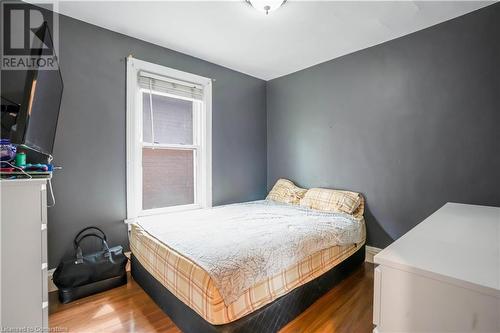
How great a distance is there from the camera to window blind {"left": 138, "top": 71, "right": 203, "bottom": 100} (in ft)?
8.64

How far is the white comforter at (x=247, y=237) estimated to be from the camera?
56.5 inches

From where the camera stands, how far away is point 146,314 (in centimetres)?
180

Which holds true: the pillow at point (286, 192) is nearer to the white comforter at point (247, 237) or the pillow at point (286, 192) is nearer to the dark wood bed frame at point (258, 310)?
the white comforter at point (247, 237)

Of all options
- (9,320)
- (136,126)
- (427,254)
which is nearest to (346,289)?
(427,254)

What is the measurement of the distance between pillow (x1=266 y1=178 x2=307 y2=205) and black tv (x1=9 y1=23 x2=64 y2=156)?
8.37 ft

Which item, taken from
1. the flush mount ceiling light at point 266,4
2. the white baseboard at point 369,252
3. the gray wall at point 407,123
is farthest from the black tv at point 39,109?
the white baseboard at point 369,252

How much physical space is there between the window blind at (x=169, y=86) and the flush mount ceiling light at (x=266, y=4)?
1.29m

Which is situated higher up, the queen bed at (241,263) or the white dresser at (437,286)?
the white dresser at (437,286)

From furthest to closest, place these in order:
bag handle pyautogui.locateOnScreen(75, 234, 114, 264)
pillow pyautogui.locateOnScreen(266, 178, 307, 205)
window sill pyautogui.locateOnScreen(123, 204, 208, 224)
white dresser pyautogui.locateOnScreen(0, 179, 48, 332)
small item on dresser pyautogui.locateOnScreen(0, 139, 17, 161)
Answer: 1. pillow pyautogui.locateOnScreen(266, 178, 307, 205)
2. window sill pyautogui.locateOnScreen(123, 204, 208, 224)
3. bag handle pyautogui.locateOnScreen(75, 234, 114, 264)
4. small item on dresser pyautogui.locateOnScreen(0, 139, 17, 161)
5. white dresser pyautogui.locateOnScreen(0, 179, 48, 332)

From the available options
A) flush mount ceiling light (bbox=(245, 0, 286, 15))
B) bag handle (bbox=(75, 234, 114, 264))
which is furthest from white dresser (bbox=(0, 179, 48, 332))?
flush mount ceiling light (bbox=(245, 0, 286, 15))

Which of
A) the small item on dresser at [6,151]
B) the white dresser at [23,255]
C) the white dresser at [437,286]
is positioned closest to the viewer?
the white dresser at [437,286]

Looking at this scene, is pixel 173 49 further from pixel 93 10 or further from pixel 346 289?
pixel 346 289

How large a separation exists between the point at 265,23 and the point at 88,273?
2.69 m
